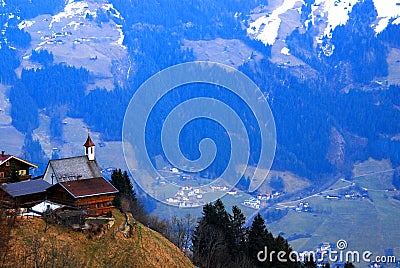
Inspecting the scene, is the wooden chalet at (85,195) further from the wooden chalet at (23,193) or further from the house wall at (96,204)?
the wooden chalet at (23,193)

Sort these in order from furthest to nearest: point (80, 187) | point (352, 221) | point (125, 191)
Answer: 1. point (352, 221)
2. point (125, 191)
3. point (80, 187)

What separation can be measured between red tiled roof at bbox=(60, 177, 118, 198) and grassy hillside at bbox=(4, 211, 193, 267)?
1.88 metres

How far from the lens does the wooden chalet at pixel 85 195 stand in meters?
38.5

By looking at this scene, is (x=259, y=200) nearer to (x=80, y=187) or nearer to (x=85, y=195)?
(x=80, y=187)

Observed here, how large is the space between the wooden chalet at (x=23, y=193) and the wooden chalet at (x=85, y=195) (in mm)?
578

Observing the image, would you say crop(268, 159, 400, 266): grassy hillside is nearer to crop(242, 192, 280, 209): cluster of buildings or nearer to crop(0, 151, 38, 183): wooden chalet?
crop(242, 192, 280, 209): cluster of buildings

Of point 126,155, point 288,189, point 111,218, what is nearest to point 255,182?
point 288,189

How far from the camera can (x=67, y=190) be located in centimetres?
3847

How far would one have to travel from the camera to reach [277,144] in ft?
550

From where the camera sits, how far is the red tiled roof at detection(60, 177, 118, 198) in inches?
1520

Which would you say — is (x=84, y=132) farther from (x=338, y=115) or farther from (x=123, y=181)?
(x=123, y=181)

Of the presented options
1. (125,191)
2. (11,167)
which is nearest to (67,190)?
(11,167)

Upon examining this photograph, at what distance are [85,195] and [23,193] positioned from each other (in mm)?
3354

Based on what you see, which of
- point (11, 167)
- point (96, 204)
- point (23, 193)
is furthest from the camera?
point (11, 167)
